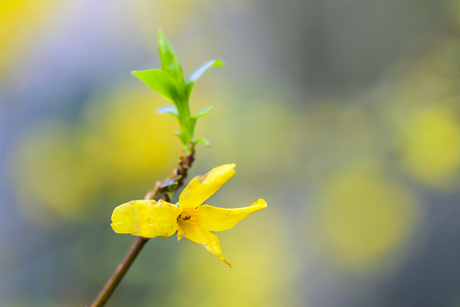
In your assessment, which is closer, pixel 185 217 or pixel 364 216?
pixel 185 217

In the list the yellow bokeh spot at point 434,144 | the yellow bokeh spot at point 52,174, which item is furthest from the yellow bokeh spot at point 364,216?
the yellow bokeh spot at point 52,174

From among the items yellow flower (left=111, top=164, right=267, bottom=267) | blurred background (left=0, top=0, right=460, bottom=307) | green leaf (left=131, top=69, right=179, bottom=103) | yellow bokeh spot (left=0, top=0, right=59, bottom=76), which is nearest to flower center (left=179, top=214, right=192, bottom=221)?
yellow flower (left=111, top=164, right=267, bottom=267)

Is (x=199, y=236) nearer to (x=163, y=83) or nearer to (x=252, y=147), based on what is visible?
(x=163, y=83)

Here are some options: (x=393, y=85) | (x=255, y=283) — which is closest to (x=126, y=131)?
(x=255, y=283)

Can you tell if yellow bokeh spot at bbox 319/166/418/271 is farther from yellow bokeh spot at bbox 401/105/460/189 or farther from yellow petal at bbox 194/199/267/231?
yellow petal at bbox 194/199/267/231

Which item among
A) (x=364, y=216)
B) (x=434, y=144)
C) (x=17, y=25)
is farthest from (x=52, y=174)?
(x=434, y=144)

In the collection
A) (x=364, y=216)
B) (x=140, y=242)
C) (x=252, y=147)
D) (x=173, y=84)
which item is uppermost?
(x=173, y=84)

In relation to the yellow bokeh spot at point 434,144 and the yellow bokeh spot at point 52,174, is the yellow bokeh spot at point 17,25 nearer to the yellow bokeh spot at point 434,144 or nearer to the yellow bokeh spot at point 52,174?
the yellow bokeh spot at point 52,174
